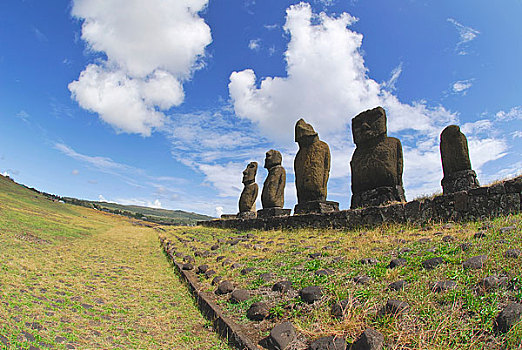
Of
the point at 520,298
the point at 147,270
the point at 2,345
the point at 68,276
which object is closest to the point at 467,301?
the point at 520,298

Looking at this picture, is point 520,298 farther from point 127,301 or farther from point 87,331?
point 127,301

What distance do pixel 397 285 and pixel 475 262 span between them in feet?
3.36

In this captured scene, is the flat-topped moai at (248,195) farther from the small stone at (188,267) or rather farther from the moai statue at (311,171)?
the small stone at (188,267)

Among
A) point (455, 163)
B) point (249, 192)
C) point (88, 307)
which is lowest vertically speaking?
point (88, 307)

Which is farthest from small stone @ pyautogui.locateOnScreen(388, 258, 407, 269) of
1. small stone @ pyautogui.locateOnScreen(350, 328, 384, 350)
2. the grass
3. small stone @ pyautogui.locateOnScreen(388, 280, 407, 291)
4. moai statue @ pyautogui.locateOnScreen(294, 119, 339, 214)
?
moai statue @ pyautogui.locateOnScreen(294, 119, 339, 214)

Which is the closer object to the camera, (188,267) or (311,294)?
(311,294)

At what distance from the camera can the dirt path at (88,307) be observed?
3.20 m

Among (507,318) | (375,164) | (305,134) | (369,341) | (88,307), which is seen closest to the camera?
(507,318)

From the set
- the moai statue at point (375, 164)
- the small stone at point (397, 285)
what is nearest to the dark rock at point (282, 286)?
the small stone at point (397, 285)

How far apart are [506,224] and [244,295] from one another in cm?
483

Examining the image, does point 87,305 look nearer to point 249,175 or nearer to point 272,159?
point 272,159

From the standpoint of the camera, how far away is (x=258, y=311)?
152 inches

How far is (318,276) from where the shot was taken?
178 inches

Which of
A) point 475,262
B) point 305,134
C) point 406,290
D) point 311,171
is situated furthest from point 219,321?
point 305,134
